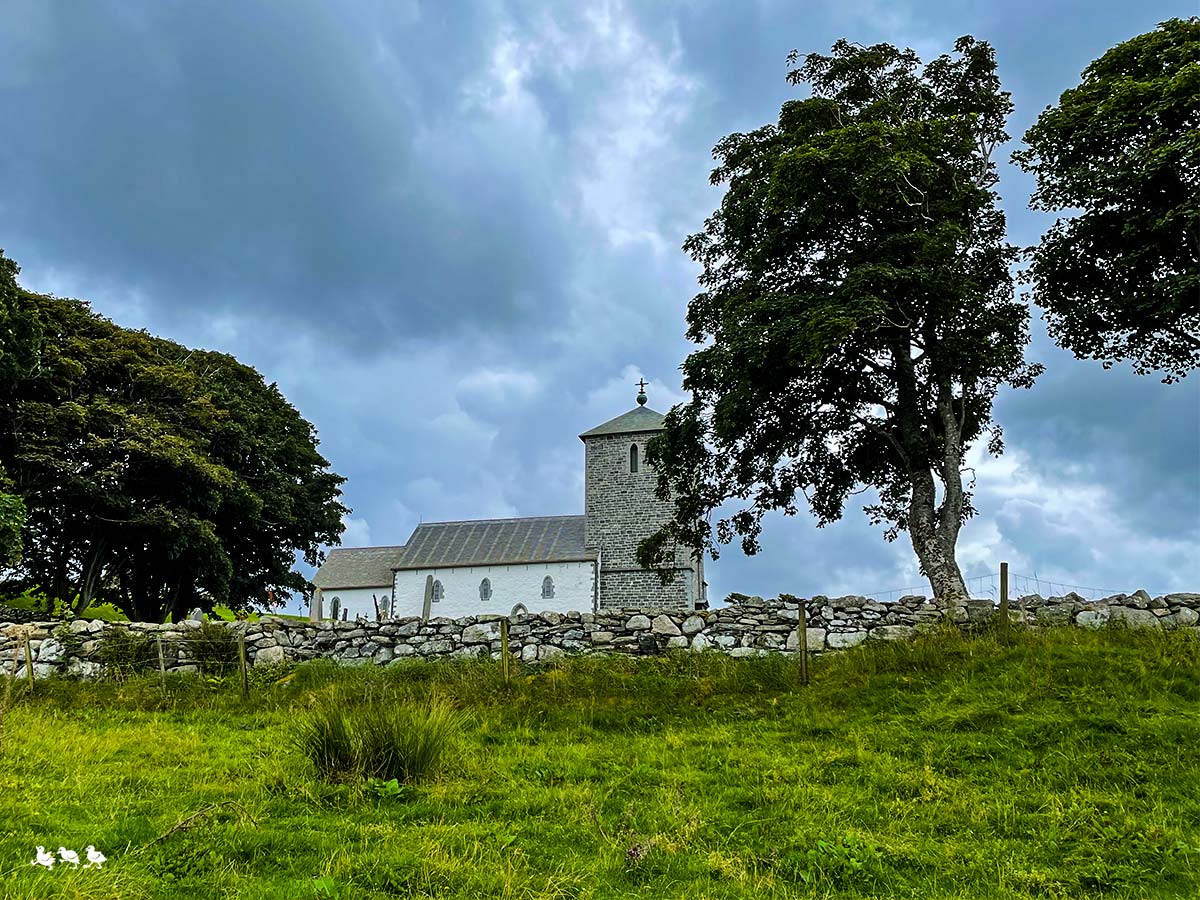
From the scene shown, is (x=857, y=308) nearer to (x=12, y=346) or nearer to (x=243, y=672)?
(x=243, y=672)

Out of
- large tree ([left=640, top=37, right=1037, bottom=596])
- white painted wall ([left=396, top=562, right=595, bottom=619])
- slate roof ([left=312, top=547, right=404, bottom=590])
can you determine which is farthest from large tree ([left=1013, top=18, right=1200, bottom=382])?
slate roof ([left=312, top=547, right=404, bottom=590])

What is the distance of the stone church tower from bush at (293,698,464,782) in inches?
1336

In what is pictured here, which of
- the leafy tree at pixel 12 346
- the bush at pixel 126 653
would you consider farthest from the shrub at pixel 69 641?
the leafy tree at pixel 12 346

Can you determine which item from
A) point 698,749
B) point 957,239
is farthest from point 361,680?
point 957,239

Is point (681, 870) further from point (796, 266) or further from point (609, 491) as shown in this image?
point (609, 491)

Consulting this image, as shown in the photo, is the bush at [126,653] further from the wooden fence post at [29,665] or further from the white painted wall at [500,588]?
the white painted wall at [500,588]

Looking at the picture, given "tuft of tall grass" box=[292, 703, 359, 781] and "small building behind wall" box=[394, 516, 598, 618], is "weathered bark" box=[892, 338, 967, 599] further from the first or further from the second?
"small building behind wall" box=[394, 516, 598, 618]

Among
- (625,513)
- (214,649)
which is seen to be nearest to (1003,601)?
(214,649)

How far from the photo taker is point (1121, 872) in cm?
677

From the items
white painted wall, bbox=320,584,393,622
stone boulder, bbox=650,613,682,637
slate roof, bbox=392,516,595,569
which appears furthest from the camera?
white painted wall, bbox=320,584,393,622

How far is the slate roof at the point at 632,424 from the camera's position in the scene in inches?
1828

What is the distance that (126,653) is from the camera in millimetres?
16844

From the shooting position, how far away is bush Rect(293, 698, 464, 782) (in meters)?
9.01

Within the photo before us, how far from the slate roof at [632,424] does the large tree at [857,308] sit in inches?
888
